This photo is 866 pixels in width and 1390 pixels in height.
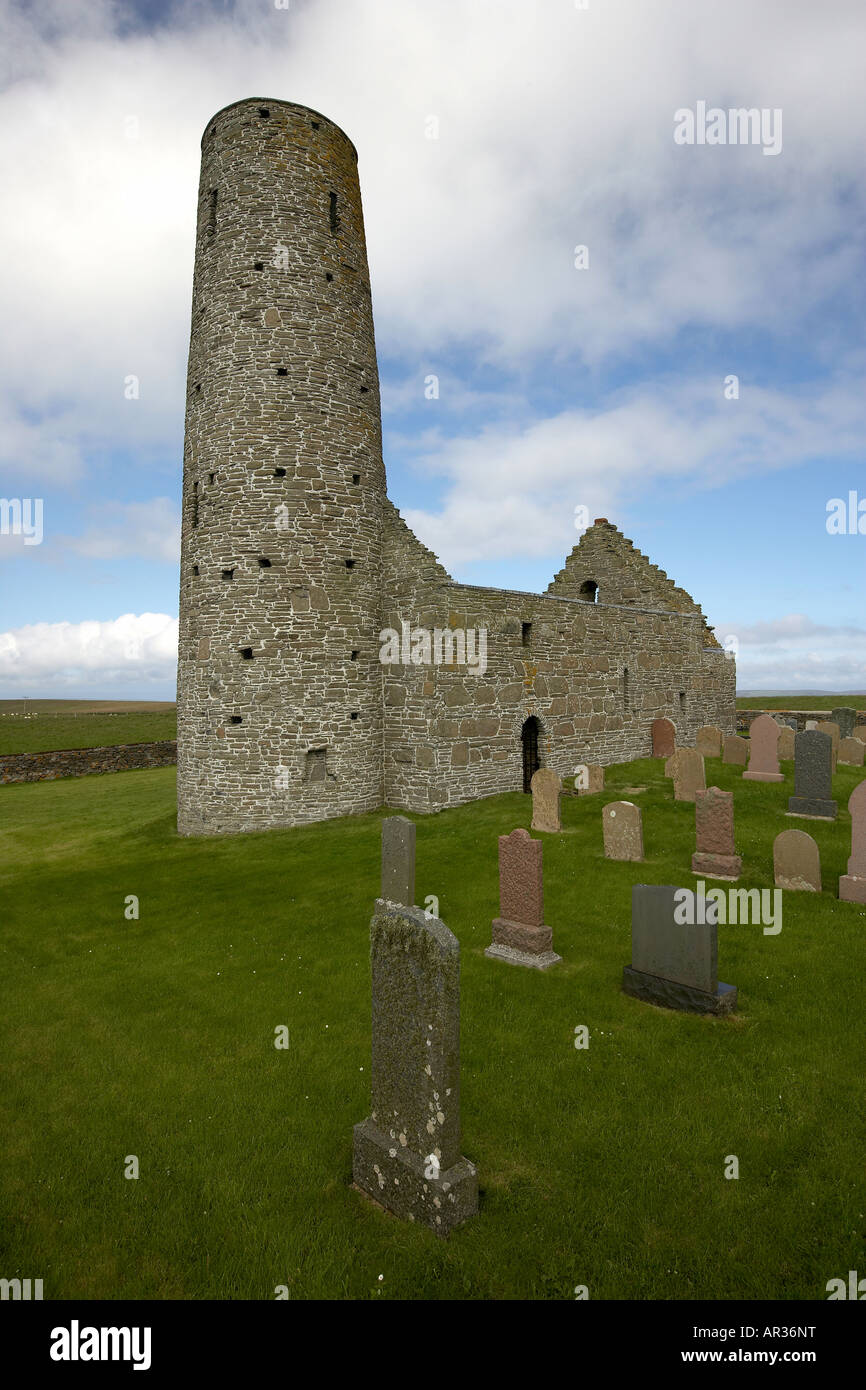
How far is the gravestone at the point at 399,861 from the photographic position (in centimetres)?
941

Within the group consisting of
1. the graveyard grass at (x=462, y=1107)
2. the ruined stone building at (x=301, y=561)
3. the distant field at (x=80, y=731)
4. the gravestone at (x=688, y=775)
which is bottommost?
the graveyard grass at (x=462, y=1107)

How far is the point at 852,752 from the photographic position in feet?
65.1

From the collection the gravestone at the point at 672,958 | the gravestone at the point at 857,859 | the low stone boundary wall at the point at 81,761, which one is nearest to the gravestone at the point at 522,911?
the gravestone at the point at 672,958

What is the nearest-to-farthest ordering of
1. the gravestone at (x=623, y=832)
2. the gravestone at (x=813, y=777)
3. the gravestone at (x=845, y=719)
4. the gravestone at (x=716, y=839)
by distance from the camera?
the gravestone at (x=716, y=839) → the gravestone at (x=623, y=832) → the gravestone at (x=813, y=777) → the gravestone at (x=845, y=719)

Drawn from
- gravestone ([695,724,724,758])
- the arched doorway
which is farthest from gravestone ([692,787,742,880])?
gravestone ([695,724,724,758])

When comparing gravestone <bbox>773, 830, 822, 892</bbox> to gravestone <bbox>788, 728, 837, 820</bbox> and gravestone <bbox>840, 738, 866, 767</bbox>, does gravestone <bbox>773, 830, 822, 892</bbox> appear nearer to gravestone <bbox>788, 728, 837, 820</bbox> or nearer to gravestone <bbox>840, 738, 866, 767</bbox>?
gravestone <bbox>788, 728, 837, 820</bbox>

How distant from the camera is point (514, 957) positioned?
7680mm

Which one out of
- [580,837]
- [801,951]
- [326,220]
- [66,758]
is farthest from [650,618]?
[66,758]

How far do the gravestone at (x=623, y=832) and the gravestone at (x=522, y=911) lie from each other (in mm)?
3726

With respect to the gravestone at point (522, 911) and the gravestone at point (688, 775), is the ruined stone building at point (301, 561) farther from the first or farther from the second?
the gravestone at point (522, 911)

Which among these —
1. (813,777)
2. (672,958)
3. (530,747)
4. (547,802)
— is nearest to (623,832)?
(547,802)

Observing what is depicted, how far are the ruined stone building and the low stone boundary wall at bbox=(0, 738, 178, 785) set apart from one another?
12.5 m

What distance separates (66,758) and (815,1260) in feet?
95.7

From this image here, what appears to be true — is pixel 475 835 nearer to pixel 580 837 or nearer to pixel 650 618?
pixel 580 837
